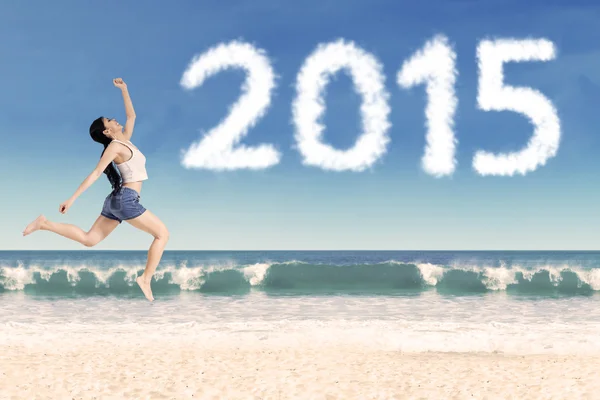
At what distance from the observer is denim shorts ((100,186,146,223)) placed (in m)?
5.23

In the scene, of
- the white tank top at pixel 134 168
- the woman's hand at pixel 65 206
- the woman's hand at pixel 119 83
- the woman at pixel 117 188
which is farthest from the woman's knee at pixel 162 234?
the woman's hand at pixel 119 83

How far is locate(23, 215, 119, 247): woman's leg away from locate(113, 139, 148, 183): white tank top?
1.78ft

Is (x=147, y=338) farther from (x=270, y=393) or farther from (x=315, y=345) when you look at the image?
(x=270, y=393)

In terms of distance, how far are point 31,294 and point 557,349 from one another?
20.3 meters

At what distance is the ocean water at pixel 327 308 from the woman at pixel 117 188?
660 cm

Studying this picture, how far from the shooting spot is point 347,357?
10094mm

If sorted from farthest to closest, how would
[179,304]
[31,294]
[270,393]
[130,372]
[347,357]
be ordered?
[31,294], [179,304], [347,357], [130,372], [270,393]

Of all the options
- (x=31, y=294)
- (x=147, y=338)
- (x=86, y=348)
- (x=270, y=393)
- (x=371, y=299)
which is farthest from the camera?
(x=31, y=294)

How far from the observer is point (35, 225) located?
5547 millimetres

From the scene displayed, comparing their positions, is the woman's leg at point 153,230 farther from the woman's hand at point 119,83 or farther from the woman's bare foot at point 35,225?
the woman's hand at point 119,83

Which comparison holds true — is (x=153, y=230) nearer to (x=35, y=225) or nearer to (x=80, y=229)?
(x=80, y=229)

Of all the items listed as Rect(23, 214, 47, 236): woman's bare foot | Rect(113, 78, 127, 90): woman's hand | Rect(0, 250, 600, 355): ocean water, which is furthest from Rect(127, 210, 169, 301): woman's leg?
Rect(0, 250, 600, 355): ocean water

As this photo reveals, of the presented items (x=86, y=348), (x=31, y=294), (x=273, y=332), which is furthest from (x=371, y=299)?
(x=31, y=294)

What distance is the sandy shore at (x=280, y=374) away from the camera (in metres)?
7.90
